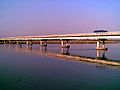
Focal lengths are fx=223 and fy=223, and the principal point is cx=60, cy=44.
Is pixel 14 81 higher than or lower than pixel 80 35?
lower

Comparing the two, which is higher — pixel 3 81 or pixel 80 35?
pixel 80 35

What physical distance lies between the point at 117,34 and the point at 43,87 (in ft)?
157

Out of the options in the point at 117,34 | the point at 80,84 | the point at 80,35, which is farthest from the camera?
the point at 80,35

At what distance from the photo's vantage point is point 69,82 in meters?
25.1

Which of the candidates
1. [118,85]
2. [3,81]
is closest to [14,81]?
[3,81]

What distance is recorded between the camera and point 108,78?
28812 mm

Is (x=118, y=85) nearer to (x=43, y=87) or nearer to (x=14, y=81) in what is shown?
(x=43, y=87)

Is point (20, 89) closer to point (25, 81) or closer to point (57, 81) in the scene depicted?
point (25, 81)

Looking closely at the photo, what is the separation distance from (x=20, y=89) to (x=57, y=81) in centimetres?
519

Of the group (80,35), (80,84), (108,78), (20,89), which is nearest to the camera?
(20,89)

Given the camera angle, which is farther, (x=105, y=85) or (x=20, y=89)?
(x=105, y=85)

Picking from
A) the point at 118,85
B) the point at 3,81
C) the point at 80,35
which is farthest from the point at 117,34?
the point at 3,81

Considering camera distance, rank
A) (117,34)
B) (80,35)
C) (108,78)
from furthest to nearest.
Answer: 1. (80,35)
2. (117,34)
3. (108,78)

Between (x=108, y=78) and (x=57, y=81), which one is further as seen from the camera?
(x=108, y=78)
